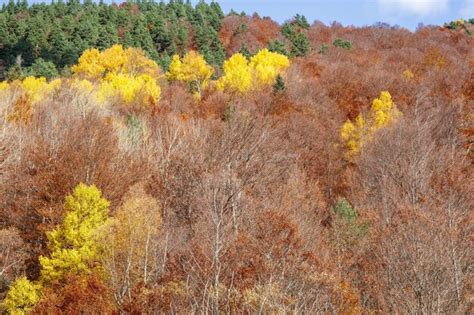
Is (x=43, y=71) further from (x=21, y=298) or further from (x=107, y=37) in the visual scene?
(x=21, y=298)

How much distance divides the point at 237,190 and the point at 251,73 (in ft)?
88.4

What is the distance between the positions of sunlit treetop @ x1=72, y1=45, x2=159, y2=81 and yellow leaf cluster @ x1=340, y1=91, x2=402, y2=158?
2488cm

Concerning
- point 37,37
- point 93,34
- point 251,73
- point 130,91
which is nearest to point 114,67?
point 130,91

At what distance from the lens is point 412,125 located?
1344 inches

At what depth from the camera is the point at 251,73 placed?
5075cm

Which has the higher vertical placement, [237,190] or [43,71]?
[43,71]

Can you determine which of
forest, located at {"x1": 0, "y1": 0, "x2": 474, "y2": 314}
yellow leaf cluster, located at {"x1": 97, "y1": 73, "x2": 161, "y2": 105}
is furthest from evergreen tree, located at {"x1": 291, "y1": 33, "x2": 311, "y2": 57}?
yellow leaf cluster, located at {"x1": 97, "y1": 73, "x2": 161, "y2": 105}

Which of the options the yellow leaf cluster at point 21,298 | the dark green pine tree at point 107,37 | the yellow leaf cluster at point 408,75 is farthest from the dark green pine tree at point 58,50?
the yellow leaf cluster at point 21,298

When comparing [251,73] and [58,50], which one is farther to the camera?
[58,50]

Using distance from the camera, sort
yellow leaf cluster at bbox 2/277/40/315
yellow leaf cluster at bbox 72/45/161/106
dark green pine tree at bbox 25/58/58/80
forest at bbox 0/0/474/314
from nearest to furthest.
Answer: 1. forest at bbox 0/0/474/314
2. yellow leaf cluster at bbox 2/277/40/315
3. yellow leaf cluster at bbox 72/45/161/106
4. dark green pine tree at bbox 25/58/58/80

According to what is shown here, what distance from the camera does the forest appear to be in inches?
671

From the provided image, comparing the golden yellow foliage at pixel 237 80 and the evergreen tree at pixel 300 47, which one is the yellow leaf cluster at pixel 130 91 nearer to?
the golden yellow foliage at pixel 237 80

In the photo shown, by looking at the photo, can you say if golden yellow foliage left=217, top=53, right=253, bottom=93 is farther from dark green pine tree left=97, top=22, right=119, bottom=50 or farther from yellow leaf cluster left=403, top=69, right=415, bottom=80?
dark green pine tree left=97, top=22, right=119, bottom=50

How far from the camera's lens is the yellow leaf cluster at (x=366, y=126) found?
39641 millimetres
